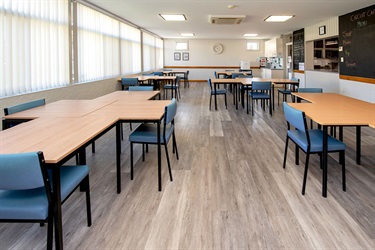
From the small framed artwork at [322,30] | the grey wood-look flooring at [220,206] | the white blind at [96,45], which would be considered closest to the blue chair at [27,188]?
the grey wood-look flooring at [220,206]

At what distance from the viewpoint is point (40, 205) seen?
1523mm

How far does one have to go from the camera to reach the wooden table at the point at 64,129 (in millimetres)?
1622

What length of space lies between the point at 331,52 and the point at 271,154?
6.82m

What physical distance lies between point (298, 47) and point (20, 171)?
10.9 m

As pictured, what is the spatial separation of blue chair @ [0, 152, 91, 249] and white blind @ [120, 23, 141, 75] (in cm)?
738

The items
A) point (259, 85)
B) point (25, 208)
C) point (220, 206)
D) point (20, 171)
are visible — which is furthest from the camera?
point (259, 85)

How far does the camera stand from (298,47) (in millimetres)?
10672

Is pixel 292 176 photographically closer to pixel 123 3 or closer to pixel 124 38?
pixel 123 3

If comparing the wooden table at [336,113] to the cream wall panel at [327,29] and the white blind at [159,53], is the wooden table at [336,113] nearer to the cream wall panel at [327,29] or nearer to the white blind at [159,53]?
the cream wall panel at [327,29]

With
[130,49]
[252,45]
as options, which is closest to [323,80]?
[130,49]

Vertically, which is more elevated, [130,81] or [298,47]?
[298,47]

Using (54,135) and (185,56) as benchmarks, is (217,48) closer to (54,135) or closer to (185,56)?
(185,56)

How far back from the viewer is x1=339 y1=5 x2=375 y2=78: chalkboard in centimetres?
632

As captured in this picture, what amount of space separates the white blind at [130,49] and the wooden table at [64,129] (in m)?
5.57
